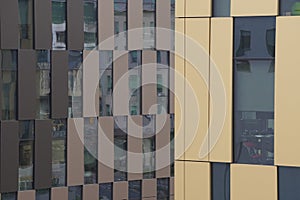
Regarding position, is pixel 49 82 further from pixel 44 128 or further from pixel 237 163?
pixel 237 163

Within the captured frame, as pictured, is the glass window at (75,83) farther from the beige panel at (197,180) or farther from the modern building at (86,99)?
the beige panel at (197,180)

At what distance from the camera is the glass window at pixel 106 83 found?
1612cm

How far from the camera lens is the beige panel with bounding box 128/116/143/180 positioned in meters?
16.8

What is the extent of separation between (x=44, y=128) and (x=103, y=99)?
1.84m

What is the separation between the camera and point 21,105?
587 inches

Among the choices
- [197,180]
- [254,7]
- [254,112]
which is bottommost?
[197,180]

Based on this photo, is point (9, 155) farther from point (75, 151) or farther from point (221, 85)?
point (221, 85)

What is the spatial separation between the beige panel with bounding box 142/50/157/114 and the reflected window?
3332 mm

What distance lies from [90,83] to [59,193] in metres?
2.94

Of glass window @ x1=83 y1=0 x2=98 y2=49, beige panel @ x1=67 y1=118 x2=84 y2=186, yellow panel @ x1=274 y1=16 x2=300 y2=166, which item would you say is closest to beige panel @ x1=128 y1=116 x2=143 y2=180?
beige panel @ x1=67 y1=118 x2=84 y2=186

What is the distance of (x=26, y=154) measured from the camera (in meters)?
15.1

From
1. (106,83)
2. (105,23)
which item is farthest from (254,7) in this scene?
(106,83)

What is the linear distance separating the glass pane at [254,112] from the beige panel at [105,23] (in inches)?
413

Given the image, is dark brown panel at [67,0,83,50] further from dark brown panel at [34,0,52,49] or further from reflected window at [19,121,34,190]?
reflected window at [19,121,34,190]
